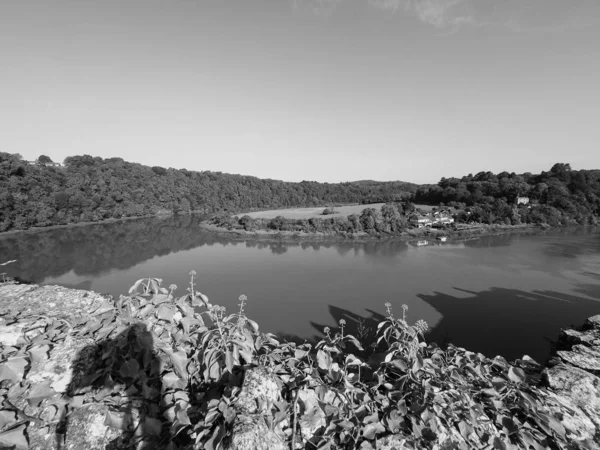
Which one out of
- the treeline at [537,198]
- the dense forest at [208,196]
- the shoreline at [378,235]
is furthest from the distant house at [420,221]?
the treeline at [537,198]

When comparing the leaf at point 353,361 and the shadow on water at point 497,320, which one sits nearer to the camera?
the leaf at point 353,361

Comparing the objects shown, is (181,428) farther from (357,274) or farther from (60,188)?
(60,188)

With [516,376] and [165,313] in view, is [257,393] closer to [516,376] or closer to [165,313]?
[165,313]

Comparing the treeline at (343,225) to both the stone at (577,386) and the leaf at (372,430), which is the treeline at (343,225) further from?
the leaf at (372,430)

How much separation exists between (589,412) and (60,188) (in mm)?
71101

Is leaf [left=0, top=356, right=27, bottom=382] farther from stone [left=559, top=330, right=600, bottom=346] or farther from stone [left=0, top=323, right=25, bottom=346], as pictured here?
stone [left=559, top=330, right=600, bottom=346]

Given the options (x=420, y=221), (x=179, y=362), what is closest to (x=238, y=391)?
(x=179, y=362)

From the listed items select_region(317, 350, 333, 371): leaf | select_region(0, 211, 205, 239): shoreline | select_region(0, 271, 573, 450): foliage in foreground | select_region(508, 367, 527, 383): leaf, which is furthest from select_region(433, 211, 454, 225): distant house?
select_region(0, 211, 205, 239): shoreline

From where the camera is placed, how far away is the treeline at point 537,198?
51.3 m

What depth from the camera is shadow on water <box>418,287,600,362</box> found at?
12672 millimetres

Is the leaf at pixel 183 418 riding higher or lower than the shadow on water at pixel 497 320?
higher

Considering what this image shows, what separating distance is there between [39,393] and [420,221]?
53836 mm

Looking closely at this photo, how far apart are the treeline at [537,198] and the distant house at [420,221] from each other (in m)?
8.58

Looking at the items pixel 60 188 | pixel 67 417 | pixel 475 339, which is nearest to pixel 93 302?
pixel 67 417
